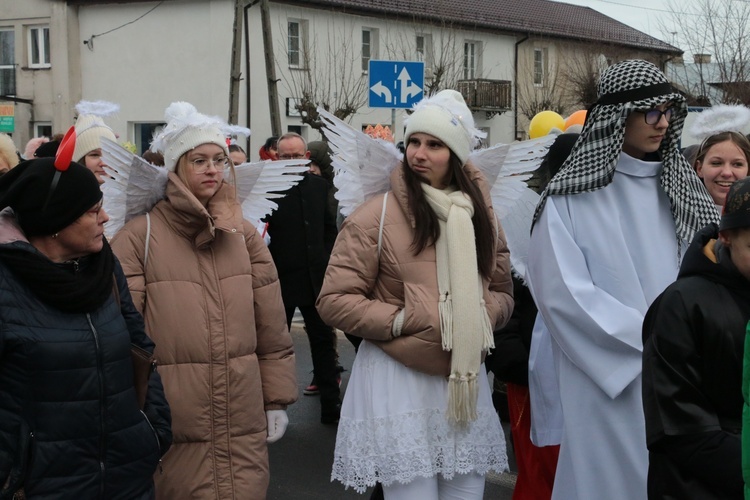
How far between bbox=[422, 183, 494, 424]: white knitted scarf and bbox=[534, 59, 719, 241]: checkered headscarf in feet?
1.09

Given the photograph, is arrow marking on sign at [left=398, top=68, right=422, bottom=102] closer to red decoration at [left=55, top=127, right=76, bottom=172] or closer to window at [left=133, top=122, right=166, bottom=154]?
red decoration at [left=55, top=127, right=76, bottom=172]

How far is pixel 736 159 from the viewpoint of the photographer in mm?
4891

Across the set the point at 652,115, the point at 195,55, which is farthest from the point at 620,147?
the point at 195,55

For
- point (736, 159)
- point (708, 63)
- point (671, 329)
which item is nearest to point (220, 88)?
point (708, 63)

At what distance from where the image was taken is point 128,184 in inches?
159

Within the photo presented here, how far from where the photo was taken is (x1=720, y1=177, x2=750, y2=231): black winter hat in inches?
97.8

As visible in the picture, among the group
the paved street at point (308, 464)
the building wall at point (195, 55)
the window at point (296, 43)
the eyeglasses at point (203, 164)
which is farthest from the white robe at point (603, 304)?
the window at point (296, 43)

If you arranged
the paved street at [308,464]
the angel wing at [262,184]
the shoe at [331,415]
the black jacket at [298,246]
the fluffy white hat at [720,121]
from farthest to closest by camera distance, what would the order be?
the black jacket at [298,246] → the shoe at [331,415] → the paved street at [308,464] → the fluffy white hat at [720,121] → the angel wing at [262,184]

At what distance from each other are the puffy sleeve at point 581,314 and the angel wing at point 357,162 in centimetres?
81

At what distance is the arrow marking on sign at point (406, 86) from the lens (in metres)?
12.8

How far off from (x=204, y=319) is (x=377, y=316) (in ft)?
2.19

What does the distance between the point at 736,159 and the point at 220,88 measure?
26.5 meters

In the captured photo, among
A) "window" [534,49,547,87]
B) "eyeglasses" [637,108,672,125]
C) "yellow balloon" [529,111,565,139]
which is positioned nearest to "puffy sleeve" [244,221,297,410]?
"eyeglasses" [637,108,672,125]

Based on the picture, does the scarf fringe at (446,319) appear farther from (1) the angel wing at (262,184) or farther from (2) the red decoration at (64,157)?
(2) the red decoration at (64,157)
